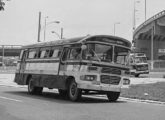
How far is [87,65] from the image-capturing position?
17203 millimetres

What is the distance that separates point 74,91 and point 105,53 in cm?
212

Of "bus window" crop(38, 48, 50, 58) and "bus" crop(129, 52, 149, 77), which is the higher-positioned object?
"bus" crop(129, 52, 149, 77)

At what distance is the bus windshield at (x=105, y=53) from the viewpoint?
57.0 ft

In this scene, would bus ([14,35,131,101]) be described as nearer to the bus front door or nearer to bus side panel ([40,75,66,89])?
bus side panel ([40,75,66,89])

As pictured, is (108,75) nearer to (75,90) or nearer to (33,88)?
(75,90)

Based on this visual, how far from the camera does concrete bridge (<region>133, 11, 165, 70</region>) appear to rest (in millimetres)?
76037

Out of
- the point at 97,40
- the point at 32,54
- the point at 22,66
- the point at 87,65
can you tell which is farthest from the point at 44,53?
the point at 87,65

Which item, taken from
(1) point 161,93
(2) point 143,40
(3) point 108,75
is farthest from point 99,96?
(2) point 143,40

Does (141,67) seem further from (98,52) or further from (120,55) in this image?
(98,52)

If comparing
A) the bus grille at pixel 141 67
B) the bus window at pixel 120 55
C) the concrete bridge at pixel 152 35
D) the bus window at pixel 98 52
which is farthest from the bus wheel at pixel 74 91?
the concrete bridge at pixel 152 35

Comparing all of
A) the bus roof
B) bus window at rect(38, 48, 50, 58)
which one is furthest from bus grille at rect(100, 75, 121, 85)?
bus window at rect(38, 48, 50, 58)

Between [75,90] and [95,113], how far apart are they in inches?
174

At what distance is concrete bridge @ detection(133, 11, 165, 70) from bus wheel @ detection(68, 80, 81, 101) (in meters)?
55.1

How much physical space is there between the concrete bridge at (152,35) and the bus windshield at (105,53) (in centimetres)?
5402
